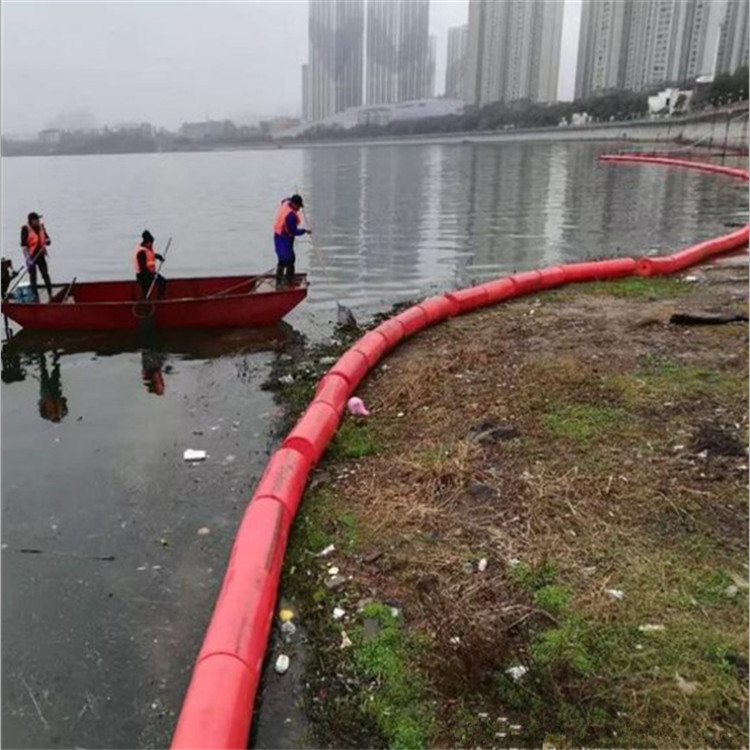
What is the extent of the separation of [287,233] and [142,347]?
3531 millimetres

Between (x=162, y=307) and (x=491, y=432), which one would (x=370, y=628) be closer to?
(x=491, y=432)

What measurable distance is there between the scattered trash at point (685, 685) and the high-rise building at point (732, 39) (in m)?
111

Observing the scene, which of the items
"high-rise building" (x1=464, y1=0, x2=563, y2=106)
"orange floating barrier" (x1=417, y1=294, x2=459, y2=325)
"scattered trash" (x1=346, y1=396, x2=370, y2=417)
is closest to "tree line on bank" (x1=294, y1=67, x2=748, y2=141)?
"high-rise building" (x1=464, y1=0, x2=563, y2=106)

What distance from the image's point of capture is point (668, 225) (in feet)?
87.4

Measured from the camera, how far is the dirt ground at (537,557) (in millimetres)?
3975

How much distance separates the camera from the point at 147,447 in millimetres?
8695

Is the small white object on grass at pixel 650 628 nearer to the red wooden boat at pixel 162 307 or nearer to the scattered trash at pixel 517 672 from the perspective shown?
the scattered trash at pixel 517 672

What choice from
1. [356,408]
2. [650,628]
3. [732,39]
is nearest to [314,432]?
[356,408]

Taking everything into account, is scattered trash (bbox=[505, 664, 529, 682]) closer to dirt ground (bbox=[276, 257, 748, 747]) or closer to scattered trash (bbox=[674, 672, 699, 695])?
dirt ground (bbox=[276, 257, 748, 747])

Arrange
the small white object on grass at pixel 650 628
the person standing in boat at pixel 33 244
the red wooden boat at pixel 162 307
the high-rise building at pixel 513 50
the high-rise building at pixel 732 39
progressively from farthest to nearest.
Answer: the high-rise building at pixel 513 50 → the high-rise building at pixel 732 39 → the person standing in boat at pixel 33 244 → the red wooden boat at pixel 162 307 → the small white object on grass at pixel 650 628

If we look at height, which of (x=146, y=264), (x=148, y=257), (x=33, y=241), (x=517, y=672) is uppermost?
(x=33, y=241)

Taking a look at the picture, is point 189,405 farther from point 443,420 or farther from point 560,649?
point 560,649

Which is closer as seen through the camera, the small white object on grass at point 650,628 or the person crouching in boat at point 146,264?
the small white object on grass at point 650,628

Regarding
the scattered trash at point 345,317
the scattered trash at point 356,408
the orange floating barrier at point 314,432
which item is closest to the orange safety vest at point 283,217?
the scattered trash at point 345,317
